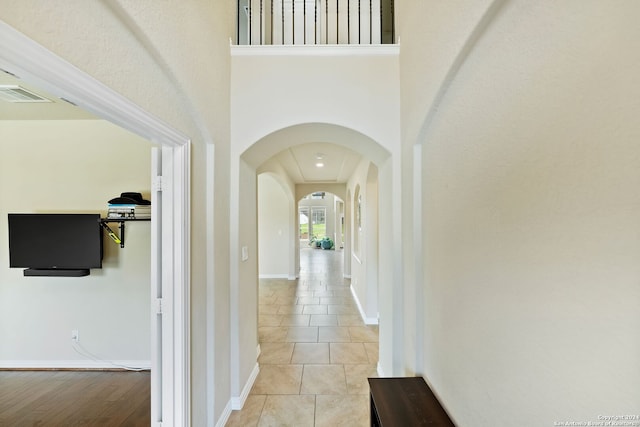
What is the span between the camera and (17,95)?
2.24 meters

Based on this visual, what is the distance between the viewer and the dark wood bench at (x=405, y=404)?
137cm

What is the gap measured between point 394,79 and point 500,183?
Answer: 1.59 m

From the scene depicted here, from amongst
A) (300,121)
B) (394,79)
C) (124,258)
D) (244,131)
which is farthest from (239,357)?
(394,79)

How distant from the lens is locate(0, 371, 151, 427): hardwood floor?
2.28 m

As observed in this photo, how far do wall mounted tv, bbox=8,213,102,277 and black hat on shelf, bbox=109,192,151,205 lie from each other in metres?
0.26

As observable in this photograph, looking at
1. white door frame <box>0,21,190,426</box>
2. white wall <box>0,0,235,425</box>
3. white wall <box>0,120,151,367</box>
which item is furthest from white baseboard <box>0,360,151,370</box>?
white door frame <box>0,21,190,426</box>

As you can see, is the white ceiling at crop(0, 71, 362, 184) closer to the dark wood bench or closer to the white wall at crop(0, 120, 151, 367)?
the white wall at crop(0, 120, 151, 367)

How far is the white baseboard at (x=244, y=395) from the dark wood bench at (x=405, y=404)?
1.21 meters

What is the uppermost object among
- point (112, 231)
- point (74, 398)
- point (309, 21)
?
point (309, 21)

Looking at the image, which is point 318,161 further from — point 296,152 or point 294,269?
point 294,269

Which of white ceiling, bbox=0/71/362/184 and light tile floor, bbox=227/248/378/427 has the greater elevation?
white ceiling, bbox=0/71/362/184

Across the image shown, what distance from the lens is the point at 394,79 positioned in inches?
88.7

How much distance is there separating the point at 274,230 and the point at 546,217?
7.20 m

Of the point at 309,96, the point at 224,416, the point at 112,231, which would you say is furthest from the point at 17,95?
the point at 224,416
